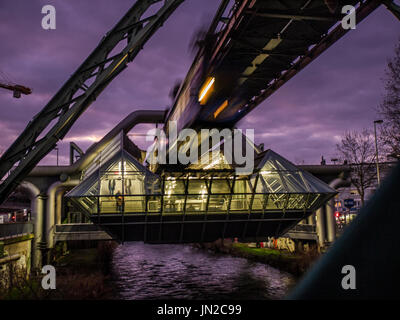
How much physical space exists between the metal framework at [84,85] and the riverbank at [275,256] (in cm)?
1843

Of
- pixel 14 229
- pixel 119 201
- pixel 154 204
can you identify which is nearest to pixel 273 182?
pixel 154 204

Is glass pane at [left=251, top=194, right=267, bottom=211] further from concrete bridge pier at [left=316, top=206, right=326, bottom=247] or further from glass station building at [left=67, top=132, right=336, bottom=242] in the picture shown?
concrete bridge pier at [left=316, top=206, right=326, bottom=247]

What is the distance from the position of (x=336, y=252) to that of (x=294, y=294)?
29cm

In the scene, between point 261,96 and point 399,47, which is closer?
point 261,96

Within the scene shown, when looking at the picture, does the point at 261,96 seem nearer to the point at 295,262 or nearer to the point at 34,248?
the point at 295,262

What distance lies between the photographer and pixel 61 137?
14727mm

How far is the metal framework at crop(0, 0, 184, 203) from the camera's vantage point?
14.1 metres

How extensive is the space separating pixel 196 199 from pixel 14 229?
54.3 feet

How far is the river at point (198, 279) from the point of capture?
2661 centimetres

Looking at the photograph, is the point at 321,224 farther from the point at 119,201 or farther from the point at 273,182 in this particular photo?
the point at 119,201

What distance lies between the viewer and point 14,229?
28.9m
